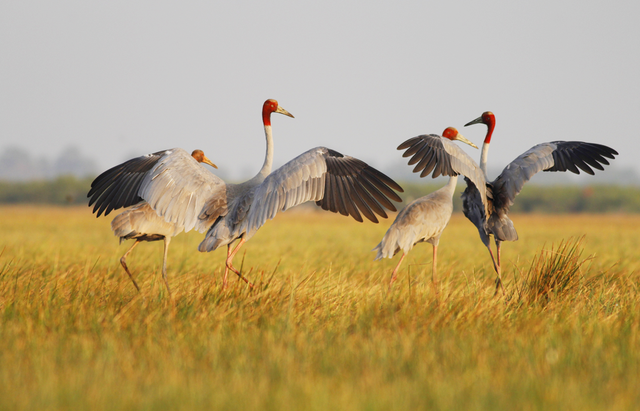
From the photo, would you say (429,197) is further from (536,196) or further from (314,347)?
(536,196)

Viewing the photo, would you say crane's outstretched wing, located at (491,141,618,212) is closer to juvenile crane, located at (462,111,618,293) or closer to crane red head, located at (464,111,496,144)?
juvenile crane, located at (462,111,618,293)

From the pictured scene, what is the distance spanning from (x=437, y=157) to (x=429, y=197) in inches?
65.6

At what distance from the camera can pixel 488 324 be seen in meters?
4.91

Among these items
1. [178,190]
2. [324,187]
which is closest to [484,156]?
[324,187]

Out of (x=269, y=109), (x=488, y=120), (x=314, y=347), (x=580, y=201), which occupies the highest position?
(x=580, y=201)

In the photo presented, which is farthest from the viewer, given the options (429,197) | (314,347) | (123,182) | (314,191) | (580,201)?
(580,201)

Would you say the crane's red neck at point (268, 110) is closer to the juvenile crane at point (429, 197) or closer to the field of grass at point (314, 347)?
the juvenile crane at point (429, 197)

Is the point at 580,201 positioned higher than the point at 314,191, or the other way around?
the point at 580,201

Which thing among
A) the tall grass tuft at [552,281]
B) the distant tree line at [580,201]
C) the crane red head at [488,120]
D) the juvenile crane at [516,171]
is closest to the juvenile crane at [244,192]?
the juvenile crane at [516,171]

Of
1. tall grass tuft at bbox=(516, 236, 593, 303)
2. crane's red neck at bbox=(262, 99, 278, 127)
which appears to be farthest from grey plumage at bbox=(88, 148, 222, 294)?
tall grass tuft at bbox=(516, 236, 593, 303)

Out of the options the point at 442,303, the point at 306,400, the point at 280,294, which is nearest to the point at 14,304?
the point at 280,294

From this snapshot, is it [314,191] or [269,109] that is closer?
[314,191]

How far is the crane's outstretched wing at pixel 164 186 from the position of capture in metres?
6.50

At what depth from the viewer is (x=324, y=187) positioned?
601 centimetres
